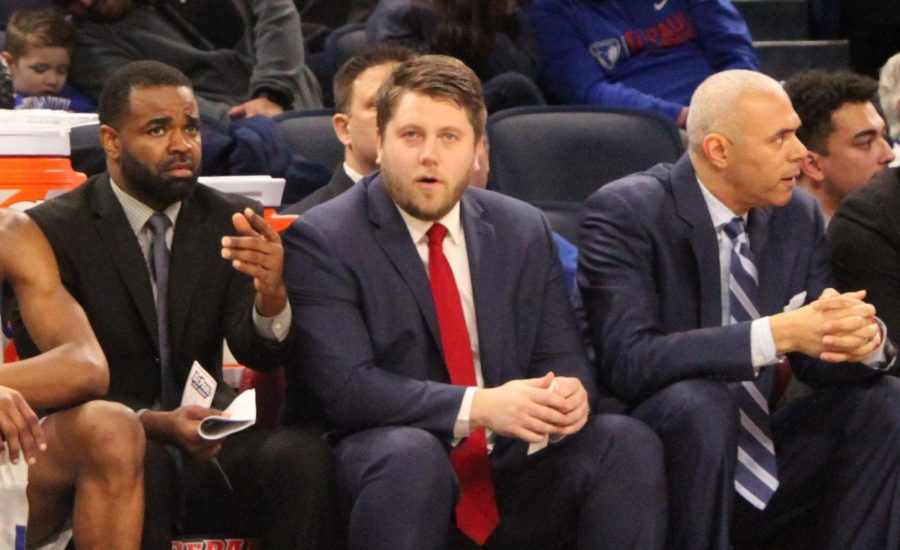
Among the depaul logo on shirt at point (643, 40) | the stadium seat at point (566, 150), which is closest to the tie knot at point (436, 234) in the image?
the stadium seat at point (566, 150)

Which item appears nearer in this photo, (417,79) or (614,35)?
(417,79)

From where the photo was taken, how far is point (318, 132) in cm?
466

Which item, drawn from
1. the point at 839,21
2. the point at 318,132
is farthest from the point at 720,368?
the point at 839,21

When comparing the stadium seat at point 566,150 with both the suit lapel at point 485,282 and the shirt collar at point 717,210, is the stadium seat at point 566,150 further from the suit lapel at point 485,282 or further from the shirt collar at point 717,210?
the suit lapel at point 485,282

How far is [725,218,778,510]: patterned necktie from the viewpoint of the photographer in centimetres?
345

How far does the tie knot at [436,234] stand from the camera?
11.1ft

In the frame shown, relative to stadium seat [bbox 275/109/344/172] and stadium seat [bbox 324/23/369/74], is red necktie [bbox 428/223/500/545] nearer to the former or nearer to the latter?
stadium seat [bbox 275/109/344/172]

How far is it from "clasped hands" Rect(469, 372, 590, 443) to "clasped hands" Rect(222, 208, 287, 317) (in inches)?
16.9

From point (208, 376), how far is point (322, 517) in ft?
1.17

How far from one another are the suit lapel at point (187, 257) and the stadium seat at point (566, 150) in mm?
1280

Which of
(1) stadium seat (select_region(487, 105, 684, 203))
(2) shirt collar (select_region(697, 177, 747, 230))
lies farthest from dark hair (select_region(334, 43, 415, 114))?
(2) shirt collar (select_region(697, 177, 747, 230))

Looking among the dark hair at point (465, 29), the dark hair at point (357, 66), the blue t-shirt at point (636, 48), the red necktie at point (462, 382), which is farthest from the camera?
the blue t-shirt at point (636, 48)

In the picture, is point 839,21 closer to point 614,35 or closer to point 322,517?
point 614,35

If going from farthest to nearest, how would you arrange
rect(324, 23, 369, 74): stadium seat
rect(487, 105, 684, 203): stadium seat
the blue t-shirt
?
rect(324, 23, 369, 74): stadium seat → the blue t-shirt → rect(487, 105, 684, 203): stadium seat
